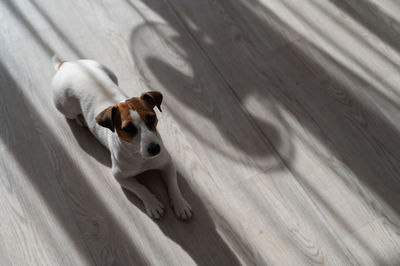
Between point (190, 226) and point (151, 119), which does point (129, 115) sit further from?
point (190, 226)

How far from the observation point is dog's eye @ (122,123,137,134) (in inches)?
52.2

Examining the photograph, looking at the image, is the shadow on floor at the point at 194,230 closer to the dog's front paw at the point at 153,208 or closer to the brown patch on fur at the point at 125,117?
the dog's front paw at the point at 153,208

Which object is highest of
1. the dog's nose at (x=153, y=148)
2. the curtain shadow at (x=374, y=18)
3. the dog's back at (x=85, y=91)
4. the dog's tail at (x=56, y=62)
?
the curtain shadow at (x=374, y=18)

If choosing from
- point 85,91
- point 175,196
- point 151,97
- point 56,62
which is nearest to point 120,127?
point 151,97

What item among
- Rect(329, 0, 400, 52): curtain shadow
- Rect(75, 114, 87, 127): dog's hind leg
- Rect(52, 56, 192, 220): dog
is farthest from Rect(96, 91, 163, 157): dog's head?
Rect(329, 0, 400, 52): curtain shadow

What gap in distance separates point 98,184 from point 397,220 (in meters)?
1.25

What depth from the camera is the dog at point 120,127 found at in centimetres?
136

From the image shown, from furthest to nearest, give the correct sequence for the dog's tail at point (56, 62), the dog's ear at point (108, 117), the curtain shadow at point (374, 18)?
1. the curtain shadow at point (374, 18)
2. the dog's tail at point (56, 62)
3. the dog's ear at point (108, 117)

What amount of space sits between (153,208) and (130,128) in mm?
442

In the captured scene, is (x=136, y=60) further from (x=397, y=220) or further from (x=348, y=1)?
(x=397, y=220)

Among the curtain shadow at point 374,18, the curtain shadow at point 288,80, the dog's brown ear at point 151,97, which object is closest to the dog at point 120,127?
the dog's brown ear at point 151,97

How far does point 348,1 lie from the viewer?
7.27 feet

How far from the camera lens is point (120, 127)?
1.35m

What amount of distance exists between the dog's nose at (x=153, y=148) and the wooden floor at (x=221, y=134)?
0.39m
